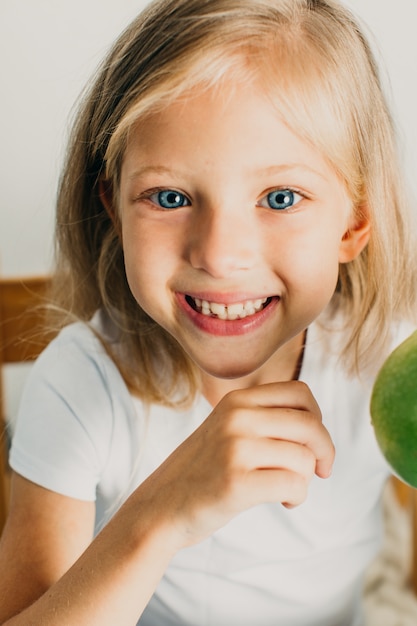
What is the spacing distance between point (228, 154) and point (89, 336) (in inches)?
11.9

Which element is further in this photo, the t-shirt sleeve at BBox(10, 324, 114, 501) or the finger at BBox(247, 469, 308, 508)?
the t-shirt sleeve at BBox(10, 324, 114, 501)

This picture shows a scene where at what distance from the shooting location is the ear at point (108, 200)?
2.38ft

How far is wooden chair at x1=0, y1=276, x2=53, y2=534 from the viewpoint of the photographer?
94 centimetres

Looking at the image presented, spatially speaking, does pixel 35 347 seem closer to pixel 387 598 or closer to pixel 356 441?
pixel 356 441

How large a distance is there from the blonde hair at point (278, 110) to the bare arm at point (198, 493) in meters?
0.20

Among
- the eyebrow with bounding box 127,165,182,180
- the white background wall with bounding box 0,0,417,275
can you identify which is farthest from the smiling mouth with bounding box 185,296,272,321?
the white background wall with bounding box 0,0,417,275

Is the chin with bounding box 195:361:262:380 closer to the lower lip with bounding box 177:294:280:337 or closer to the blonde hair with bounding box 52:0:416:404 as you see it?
the lower lip with bounding box 177:294:280:337

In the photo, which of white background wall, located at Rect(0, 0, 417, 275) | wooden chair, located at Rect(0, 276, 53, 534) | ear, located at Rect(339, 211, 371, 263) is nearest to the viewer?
ear, located at Rect(339, 211, 371, 263)

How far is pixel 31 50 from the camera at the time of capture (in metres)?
1.50

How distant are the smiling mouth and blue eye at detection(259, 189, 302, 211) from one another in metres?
0.08

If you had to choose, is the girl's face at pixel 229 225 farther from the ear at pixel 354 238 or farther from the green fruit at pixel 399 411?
the green fruit at pixel 399 411

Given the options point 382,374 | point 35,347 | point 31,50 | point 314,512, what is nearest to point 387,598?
point 314,512

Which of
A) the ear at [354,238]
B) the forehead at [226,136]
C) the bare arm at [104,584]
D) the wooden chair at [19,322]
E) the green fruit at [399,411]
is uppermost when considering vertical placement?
the forehead at [226,136]

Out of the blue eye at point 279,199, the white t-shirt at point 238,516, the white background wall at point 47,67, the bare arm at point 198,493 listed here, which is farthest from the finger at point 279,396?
the white background wall at point 47,67
